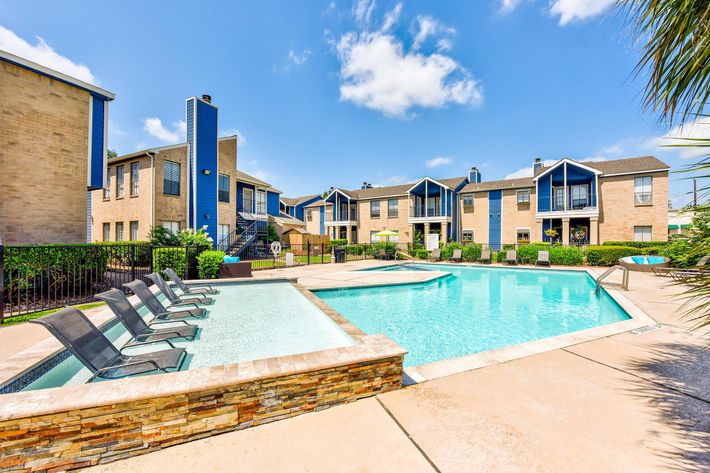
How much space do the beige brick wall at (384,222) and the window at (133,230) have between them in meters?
23.3

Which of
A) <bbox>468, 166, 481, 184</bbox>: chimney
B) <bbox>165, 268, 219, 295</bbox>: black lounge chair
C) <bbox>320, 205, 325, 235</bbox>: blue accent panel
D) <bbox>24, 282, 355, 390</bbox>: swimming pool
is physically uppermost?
<bbox>468, 166, 481, 184</bbox>: chimney

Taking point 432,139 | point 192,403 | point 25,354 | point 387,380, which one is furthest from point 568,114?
point 25,354

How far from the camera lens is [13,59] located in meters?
10.6

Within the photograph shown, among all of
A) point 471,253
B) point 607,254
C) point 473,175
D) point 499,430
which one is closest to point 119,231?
point 499,430

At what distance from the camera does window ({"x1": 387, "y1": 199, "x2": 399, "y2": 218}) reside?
34.3 metres

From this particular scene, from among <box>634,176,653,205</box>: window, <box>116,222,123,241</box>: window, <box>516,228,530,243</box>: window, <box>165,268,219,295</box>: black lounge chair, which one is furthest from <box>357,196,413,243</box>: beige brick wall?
<box>165,268,219,295</box>: black lounge chair

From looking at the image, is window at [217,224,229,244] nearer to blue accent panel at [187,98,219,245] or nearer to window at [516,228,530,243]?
blue accent panel at [187,98,219,245]

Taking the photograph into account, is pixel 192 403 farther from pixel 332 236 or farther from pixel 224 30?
pixel 332 236

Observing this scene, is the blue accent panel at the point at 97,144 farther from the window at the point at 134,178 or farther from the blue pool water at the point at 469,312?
the blue pool water at the point at 469,312

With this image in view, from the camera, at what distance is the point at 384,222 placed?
35.0 m

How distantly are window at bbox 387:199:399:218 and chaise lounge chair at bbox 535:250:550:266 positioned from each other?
16.7 m

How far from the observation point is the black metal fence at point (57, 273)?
23.6 feet

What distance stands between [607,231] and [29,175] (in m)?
35.9

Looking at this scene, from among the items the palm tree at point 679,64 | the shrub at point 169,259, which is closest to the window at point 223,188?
the shrub at point 169,259
